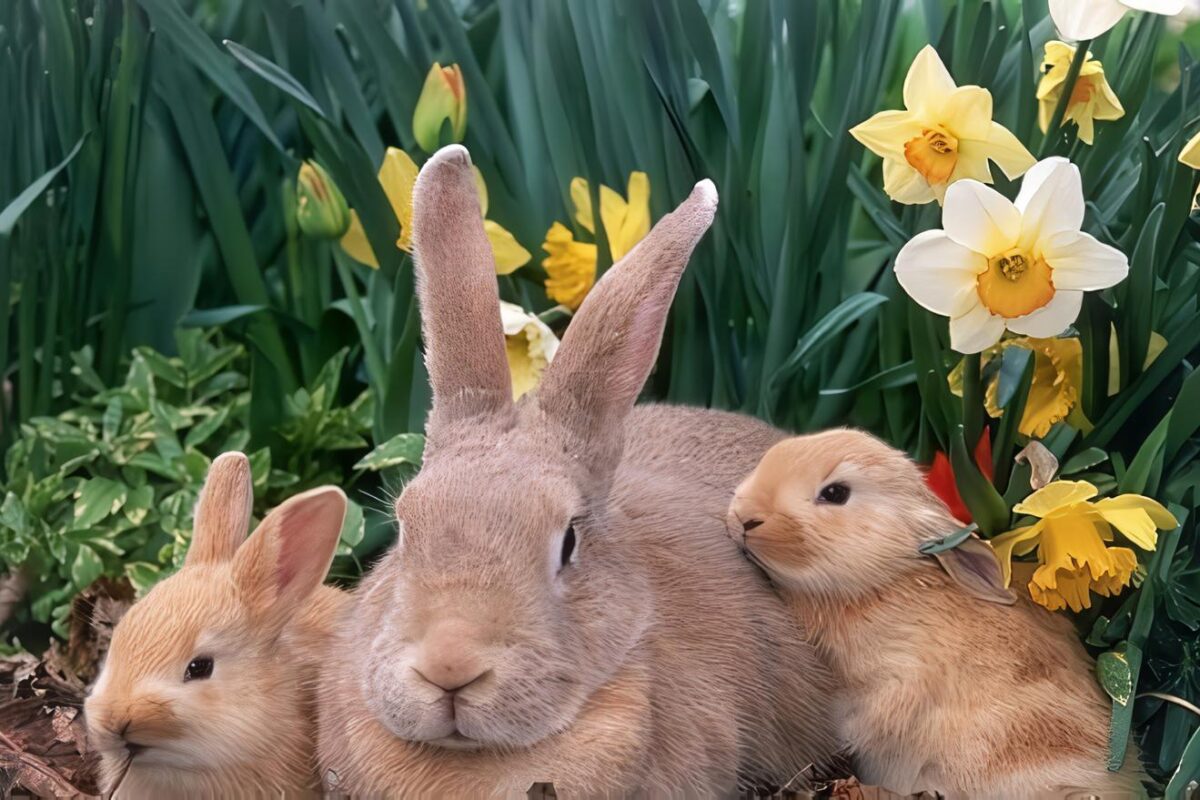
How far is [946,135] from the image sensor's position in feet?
4.10

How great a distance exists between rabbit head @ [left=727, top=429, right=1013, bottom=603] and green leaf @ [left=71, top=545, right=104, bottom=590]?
29.2 inches

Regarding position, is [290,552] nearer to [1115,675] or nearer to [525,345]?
[525,345]

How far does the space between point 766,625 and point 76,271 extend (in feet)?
3.05

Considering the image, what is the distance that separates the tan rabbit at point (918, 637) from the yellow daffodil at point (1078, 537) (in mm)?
41

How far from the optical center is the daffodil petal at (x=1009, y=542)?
1.26 meters

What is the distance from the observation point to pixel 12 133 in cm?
153

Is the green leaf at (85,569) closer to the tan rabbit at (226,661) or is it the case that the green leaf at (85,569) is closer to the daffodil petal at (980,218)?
the tan rabbit at (226,661)

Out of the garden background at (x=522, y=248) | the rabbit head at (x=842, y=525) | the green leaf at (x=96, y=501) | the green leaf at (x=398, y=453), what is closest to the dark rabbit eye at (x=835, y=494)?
the rabbit head at (x=842, y=525)

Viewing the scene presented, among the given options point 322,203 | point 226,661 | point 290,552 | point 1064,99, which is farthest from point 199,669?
point 1064,99

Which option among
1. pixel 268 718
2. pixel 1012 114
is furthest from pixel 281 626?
pixel 1012 114

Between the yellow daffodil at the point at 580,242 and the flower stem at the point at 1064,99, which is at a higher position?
the flower stem at the point at 1064,99

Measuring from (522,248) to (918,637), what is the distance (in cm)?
58

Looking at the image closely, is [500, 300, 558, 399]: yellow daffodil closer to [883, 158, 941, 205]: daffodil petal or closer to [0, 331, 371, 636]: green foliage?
[0, 331, 371, 636]: green foliage

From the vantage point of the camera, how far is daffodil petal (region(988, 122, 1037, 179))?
1.25m
